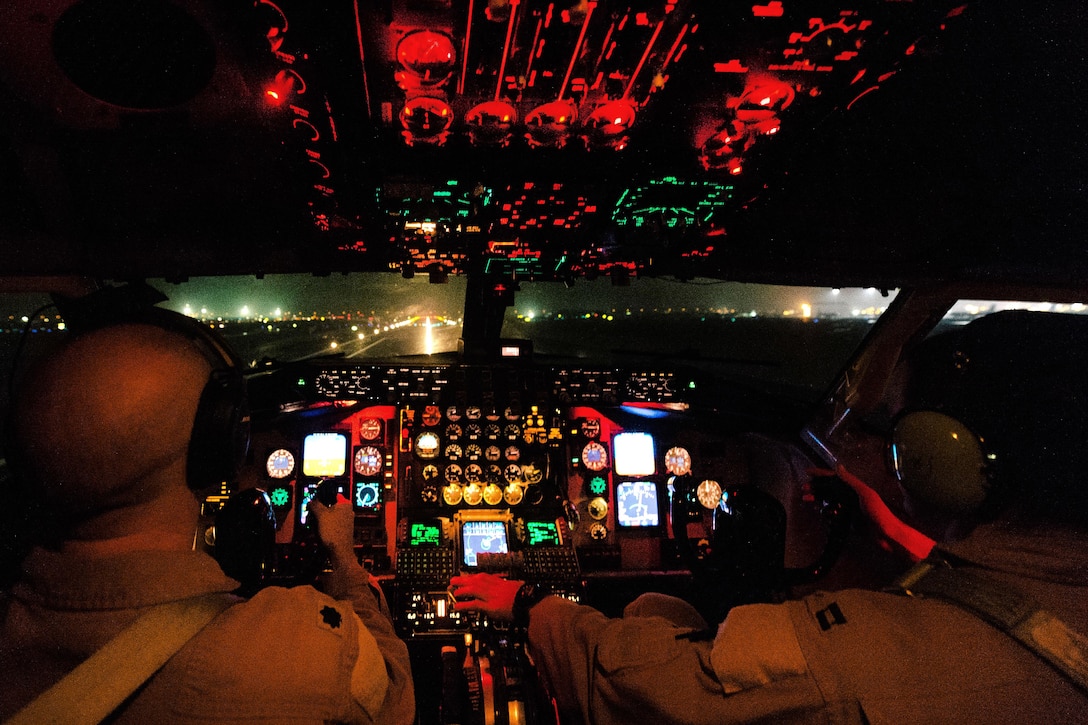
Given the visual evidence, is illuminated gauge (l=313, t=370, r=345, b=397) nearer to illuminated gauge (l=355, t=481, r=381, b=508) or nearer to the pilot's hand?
illuminated gauge (l=355, t=481, r=381, b=508)

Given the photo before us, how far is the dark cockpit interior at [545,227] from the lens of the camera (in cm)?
121

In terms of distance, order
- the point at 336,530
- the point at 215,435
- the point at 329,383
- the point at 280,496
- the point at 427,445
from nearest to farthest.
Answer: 1. the point at 215,435
2. the point at 336,530
3. the point at 329,383
4. the point at 280,496
5. the point at 427,445

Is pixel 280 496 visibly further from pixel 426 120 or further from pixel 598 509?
pixel 426 120

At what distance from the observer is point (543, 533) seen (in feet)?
9.09

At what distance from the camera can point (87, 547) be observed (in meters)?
0.79

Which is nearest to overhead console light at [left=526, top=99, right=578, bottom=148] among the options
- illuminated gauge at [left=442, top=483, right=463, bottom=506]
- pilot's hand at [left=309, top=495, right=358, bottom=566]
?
pilot's hand at [left=309, top=495, right=358, bottom=566]

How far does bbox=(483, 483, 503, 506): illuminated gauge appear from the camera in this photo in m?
2.85

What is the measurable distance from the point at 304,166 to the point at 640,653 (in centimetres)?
178

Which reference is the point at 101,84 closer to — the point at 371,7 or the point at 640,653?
the point at 371,7

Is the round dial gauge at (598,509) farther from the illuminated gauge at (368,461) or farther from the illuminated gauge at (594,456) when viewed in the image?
the illuminated gauge at (368,461)

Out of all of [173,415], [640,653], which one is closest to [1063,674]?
[640,653]

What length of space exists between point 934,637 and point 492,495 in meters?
2.26

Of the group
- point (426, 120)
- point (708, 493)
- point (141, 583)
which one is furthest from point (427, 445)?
point (141, 583)

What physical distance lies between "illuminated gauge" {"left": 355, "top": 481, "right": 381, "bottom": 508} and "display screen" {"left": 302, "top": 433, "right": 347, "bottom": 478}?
15 centimetres
